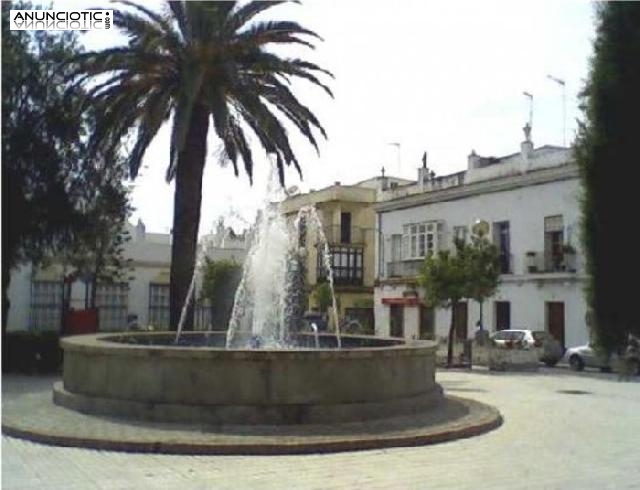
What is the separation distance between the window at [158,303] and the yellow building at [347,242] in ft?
39.5

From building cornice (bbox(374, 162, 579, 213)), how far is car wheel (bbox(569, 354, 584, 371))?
6528mm

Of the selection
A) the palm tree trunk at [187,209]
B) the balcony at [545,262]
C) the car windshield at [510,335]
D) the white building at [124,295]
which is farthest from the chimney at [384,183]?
the palm tree trunk at [187,209]

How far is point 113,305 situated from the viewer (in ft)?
123

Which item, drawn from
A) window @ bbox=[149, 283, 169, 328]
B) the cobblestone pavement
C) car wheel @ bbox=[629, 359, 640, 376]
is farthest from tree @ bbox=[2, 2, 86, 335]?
window @ bbox=[149, 283, 169, 328]

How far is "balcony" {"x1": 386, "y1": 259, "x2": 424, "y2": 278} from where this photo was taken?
1513 inches

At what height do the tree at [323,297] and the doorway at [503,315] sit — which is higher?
the tree at [323,297]

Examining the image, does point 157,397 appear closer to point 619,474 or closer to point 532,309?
point 619,474

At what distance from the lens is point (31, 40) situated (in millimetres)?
17469

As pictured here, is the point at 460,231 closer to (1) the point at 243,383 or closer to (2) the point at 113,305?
(2) the point at 113,305

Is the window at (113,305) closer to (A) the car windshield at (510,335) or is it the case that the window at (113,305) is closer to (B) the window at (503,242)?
(B) the window at (503,242)

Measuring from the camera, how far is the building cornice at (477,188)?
31047 mm

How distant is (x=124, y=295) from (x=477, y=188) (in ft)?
56.8

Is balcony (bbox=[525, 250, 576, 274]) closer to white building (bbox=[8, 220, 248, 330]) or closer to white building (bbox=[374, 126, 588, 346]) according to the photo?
white building (bbox=[374, 126, 588, 346])

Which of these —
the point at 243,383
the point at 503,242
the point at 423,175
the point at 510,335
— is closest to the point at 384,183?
the point at 423,175
